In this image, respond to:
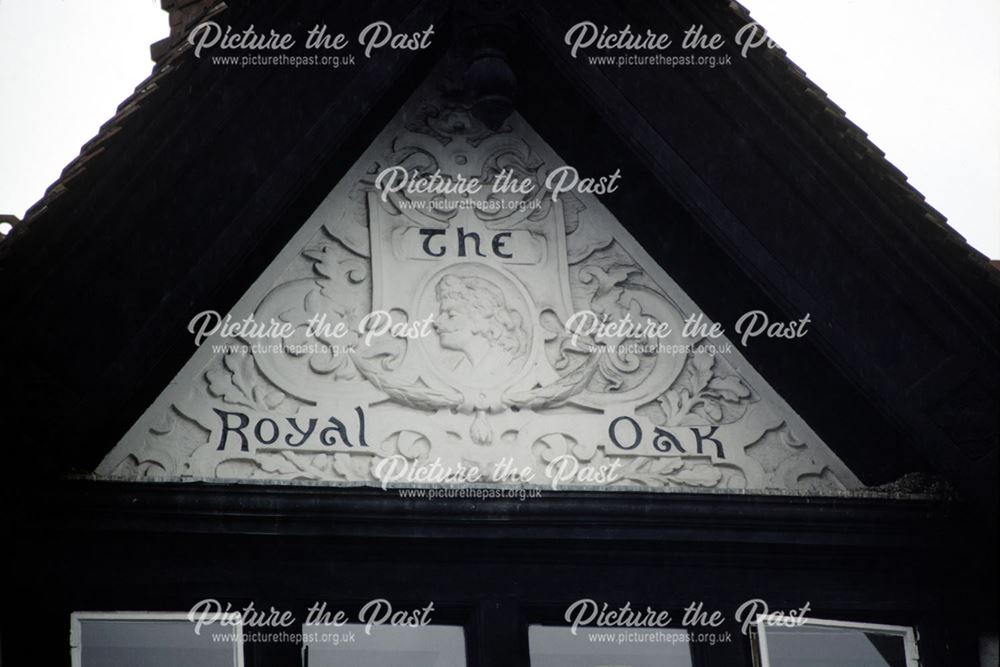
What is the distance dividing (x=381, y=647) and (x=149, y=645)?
0.85 metres

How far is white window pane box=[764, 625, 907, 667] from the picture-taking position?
6.90 meters

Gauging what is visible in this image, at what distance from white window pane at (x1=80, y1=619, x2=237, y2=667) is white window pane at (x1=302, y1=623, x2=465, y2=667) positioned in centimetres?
32

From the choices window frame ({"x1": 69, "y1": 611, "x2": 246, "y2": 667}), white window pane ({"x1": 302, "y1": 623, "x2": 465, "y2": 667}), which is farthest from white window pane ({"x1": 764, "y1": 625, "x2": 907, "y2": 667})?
window frame ({"x1": 69, "y1": 611, "x2": 246, "y2": 667})

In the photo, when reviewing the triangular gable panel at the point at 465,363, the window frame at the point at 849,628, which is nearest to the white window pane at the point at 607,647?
the window frame at the point at 849,628

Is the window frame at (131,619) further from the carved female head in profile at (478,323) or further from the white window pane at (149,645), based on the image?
the carved female head in profile at (478,323)

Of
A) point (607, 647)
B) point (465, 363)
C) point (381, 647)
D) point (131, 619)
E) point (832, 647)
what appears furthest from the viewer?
point (465, 363)

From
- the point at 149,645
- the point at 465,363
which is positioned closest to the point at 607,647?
the point at 465,363

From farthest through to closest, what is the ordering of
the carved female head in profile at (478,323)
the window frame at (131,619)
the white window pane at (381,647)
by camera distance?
the carved female head in profile at (478,323), the white window pane at (381,647), the window frame at (131,619)

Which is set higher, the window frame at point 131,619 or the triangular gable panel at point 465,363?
the triangular gable panel at point 465,363

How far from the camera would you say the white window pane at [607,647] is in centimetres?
679

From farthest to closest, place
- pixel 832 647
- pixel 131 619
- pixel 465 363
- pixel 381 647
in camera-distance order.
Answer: pixel 465 363 < pixel 832 647 < pixel 381 647 < pixel 131 619

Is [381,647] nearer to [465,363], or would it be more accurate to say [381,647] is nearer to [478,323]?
[465,363]

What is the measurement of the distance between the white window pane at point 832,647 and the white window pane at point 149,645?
2.08 metres

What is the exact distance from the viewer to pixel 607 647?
6820mm
